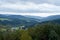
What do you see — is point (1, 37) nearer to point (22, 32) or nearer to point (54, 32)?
point (22, 32)

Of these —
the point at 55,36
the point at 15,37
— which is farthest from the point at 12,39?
the point at 55,36

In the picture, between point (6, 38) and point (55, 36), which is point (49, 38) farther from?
point (6, 38)

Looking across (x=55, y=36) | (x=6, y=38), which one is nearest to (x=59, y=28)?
(x=55, y=36)

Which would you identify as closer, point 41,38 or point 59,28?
point 41,38

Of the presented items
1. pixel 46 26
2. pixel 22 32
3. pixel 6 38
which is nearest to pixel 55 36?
pixel 46 26

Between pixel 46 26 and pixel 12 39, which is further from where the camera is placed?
pixel 46 26

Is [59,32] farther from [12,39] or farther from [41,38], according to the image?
[12,39]

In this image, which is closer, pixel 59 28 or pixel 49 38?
pixel 49 38
